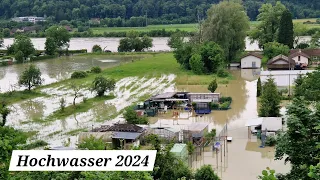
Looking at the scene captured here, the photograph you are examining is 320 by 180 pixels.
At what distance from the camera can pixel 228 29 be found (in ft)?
92.8

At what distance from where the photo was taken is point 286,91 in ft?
65.3

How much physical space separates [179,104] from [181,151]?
6958 mm

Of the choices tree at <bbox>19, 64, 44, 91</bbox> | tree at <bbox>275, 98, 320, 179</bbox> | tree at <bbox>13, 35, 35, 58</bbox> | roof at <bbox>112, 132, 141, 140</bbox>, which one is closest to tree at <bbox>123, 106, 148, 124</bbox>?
roof at <bbox>112, 132, 141, 140</bbox>

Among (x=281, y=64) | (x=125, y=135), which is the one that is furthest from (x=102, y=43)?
(x=125, y=135)

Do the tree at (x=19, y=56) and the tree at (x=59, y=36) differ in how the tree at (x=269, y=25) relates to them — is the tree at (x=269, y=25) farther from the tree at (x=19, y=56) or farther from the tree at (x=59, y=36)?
the tree at (x=19, y=56)

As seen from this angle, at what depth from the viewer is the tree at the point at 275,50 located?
2844 cm

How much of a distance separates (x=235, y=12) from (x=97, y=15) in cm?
4297

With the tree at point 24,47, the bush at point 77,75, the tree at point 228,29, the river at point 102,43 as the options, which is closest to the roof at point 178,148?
the bush at point 77,75

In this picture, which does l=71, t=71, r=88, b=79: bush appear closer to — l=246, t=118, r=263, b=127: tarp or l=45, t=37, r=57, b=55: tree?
l=45, t=37, r=57, b=55: tree

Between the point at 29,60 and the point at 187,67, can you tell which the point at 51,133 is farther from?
the point at 29,60

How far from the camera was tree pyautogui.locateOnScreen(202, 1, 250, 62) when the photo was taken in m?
28.2

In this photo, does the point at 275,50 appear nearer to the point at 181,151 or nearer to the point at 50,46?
the point at 50,46

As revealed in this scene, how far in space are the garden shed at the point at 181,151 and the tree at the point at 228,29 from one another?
16.8 meters

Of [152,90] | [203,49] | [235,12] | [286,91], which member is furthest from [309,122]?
[235,12]
